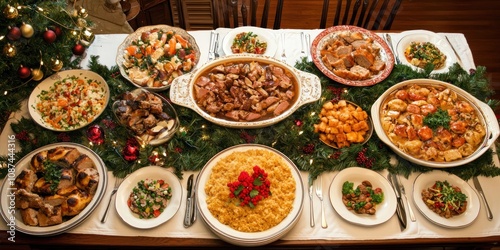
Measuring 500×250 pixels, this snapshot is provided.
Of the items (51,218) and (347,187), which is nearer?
(51,218)

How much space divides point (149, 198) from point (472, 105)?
2016 millimetres

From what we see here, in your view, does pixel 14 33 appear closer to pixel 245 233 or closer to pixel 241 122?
pixel 241 122

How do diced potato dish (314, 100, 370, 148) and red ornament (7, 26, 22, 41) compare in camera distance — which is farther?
diced potato dish (314, 100, 370, 148)

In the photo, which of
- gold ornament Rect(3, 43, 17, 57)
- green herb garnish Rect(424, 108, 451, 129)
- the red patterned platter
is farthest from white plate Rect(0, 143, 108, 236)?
green herb garnish Rect(424, 108, 451, 129)

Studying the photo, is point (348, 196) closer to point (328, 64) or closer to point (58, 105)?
point (328, 64)

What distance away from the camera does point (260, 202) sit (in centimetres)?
194

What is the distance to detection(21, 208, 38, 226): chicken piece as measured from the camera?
1.90 meters

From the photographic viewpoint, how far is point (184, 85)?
2381 mm

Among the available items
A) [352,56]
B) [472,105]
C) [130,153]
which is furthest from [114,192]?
[472,105]

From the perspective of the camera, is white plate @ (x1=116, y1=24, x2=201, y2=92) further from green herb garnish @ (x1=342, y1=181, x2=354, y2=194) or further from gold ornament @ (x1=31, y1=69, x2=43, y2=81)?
green herb garnish @ (x1=342, y1=181, x2=354, y2=194)

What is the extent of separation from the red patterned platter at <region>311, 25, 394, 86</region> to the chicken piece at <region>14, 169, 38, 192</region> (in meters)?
1.83

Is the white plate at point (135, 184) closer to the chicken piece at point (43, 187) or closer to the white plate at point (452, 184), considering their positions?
the chicken piece at point (43, 187)

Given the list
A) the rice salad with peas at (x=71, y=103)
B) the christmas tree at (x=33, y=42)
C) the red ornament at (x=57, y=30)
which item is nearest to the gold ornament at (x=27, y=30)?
the christmas tree at (x=33, y=42)

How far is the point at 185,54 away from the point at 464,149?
6.08 ft
